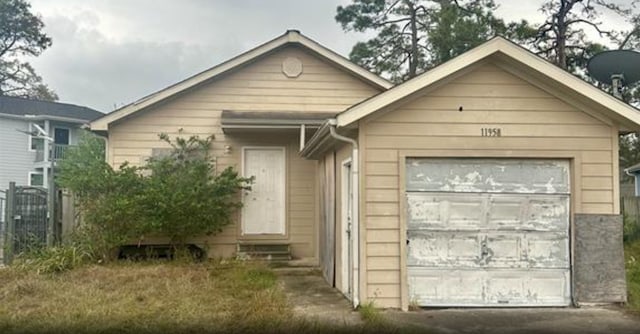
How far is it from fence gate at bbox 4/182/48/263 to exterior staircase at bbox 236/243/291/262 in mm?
3999


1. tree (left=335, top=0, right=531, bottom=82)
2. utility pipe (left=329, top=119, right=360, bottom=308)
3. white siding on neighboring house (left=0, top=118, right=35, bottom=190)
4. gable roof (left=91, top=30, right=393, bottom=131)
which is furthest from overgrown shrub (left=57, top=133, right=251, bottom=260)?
white siding on neighboring house (left=0, top=118, right=35, bottom=190)

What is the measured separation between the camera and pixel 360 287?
7.05 m

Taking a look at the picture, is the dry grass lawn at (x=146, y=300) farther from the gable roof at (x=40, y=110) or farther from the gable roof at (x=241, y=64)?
the gable roof at (x=40, y=110)

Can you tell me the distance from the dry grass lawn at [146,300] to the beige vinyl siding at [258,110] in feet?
6.49

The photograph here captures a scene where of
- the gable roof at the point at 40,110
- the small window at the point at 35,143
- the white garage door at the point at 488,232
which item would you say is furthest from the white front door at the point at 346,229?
the small window at the point at 35,143

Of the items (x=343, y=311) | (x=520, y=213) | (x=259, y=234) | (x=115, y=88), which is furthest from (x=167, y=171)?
(x=115, y=88)

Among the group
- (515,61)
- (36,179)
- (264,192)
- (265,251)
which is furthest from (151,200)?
(36,179)

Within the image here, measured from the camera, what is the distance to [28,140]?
92.9 ft

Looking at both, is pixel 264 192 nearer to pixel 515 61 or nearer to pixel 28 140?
pixel 515 61

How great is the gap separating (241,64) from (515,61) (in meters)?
6.43

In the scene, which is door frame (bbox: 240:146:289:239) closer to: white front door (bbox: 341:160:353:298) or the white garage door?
white front door (bbox: 341:160:353:298)

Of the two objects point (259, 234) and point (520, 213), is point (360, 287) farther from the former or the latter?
point (259, 234)

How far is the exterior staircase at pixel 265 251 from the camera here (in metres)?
11.5

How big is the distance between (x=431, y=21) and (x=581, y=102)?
16.5m
